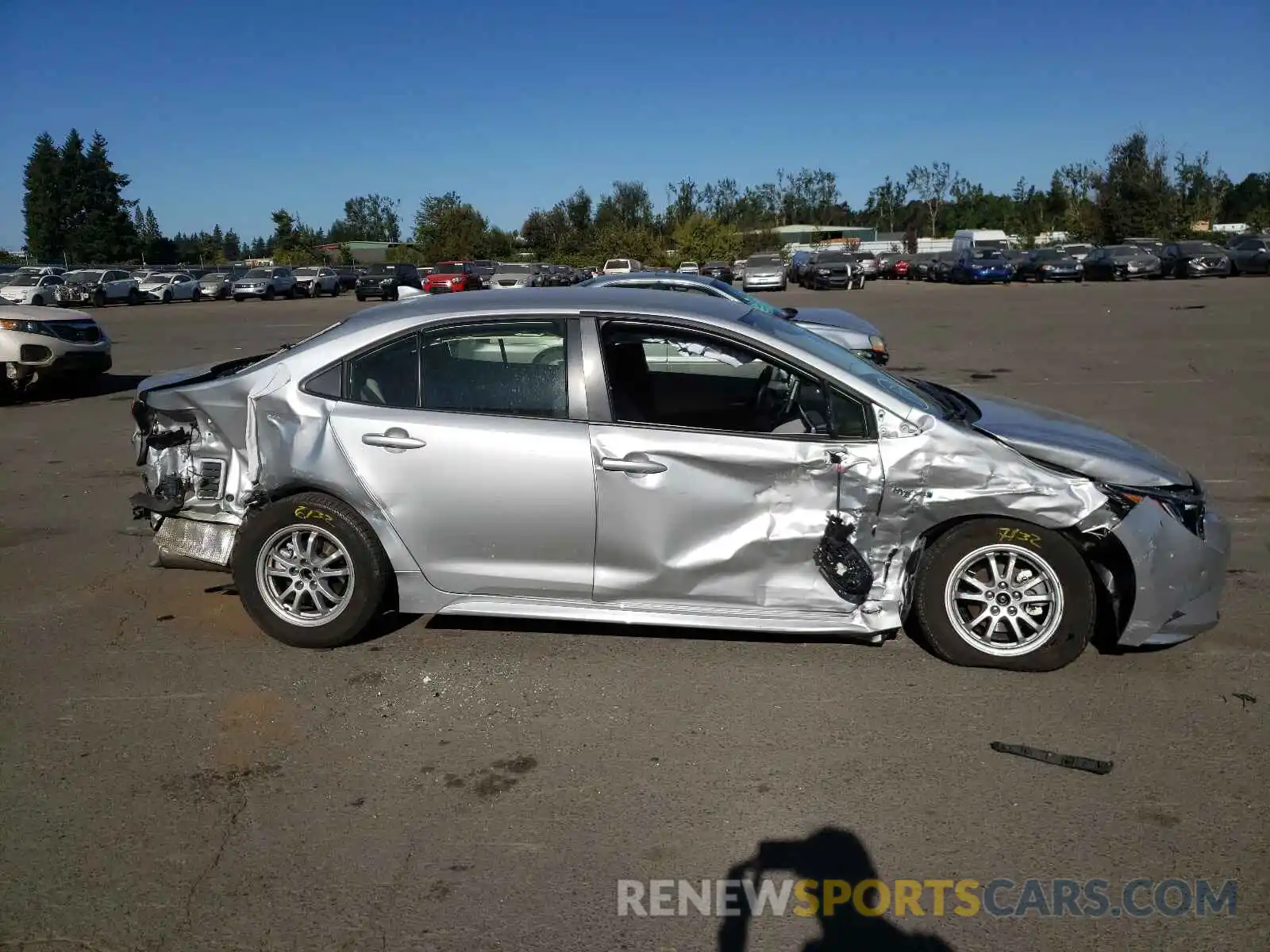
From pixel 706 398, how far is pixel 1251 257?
149ft

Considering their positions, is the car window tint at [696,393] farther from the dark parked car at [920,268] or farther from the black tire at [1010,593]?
the dark parked car at [920,268]

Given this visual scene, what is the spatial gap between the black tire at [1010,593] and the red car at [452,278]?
3856 centimetres

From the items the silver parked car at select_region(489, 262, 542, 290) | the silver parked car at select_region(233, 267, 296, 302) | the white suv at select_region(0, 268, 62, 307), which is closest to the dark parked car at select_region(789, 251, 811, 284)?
the silver parked car at select_region(489, 262, 542, 290)

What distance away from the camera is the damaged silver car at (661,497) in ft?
14.9

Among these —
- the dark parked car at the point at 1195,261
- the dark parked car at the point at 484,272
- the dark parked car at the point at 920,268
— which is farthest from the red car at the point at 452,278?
the dark parked car at the point at 1195,261

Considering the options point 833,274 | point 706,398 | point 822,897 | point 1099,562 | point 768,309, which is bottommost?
point 822,897

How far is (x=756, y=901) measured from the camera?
3168 mm

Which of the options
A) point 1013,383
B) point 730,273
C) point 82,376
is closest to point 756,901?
point 1013,383

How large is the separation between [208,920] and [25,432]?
9.99m

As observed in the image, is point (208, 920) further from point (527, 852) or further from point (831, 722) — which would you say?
point (831, 722)

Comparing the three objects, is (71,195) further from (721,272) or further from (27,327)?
(27,327)

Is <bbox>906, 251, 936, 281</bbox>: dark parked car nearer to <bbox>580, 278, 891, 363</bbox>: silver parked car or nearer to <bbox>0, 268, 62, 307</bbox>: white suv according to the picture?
<bbox>0, 268, 62, 307</bbox>: white suv

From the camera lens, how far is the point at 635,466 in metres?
4.63

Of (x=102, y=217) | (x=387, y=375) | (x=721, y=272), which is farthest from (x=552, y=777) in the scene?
(x=102, y=217)
